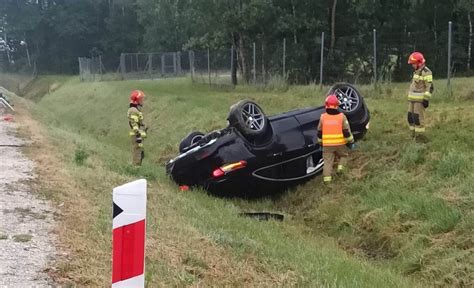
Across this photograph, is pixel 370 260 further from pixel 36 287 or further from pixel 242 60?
pixel 242 60

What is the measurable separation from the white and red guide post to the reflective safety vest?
654 centimetres

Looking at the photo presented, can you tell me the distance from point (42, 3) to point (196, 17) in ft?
194

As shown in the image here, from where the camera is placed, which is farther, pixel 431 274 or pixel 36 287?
pixel 431 274

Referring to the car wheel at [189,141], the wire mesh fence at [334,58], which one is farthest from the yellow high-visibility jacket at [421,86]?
the wire mesh fence at [334,58]

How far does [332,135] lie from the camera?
9820mm

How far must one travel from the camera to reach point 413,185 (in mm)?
8820

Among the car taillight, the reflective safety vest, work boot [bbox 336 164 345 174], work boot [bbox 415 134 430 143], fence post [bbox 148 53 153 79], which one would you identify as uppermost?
the reflective safety vest

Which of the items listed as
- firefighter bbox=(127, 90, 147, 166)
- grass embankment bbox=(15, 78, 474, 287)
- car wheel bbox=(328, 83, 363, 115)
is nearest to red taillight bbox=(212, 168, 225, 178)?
grass embankment bbox=(15, 78, 474, 287)

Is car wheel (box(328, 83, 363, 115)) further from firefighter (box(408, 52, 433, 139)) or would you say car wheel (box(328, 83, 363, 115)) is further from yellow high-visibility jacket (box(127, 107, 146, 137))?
yellow high-visibility jacket (box(127, 107, 146, 137))

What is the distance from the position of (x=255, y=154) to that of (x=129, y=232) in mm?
6303

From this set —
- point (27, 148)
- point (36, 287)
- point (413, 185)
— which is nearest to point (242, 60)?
point (27, 148)

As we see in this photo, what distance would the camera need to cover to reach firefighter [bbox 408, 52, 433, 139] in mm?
10539

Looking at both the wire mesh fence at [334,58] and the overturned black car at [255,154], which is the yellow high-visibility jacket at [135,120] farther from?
the wire mesh fence at [334,58]

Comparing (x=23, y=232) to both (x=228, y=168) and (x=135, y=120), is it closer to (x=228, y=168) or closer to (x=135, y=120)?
(x=228, y=168)
